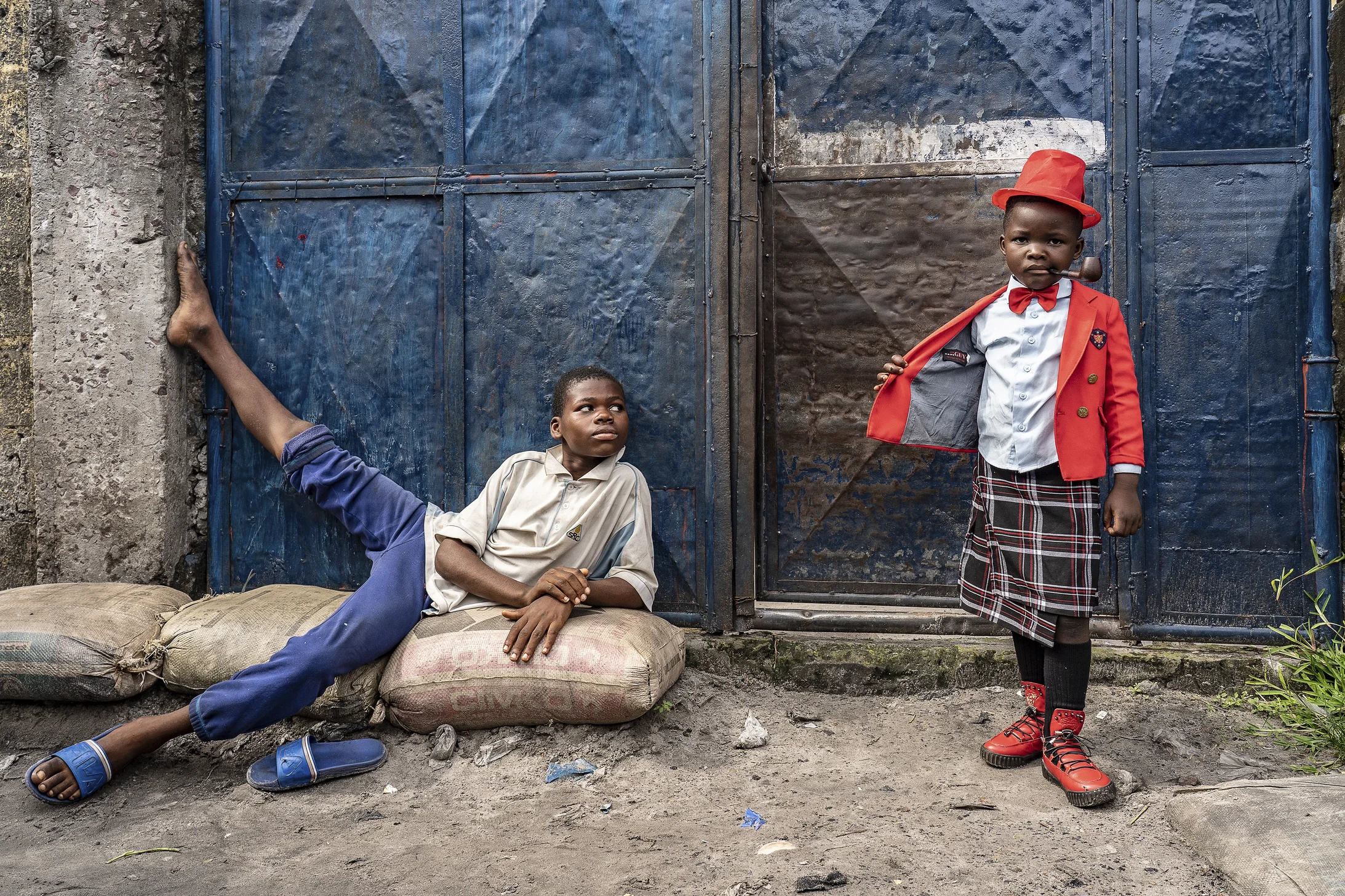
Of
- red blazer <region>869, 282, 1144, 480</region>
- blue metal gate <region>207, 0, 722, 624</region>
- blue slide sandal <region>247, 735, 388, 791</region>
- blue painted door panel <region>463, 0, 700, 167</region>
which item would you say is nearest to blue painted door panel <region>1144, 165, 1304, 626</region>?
red blazer <region>869, 282, 1144, 480</region>

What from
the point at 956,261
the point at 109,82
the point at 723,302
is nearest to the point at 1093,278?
the point at 956,261

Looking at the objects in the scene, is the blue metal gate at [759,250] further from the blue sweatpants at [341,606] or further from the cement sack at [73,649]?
the cement sack at [73,649]

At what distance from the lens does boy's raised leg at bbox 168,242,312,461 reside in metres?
3.52

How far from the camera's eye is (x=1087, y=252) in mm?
3258

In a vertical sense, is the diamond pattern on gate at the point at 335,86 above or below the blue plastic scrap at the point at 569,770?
above

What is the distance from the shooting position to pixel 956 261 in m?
3.36

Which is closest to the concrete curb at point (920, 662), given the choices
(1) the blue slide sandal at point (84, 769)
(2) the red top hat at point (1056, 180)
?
(2) the red top hat at point (1056, 180)

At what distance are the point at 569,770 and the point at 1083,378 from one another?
1.86 meters

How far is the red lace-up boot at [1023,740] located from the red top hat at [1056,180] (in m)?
1.35

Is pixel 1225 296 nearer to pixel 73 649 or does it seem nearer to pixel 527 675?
pixel 527 675

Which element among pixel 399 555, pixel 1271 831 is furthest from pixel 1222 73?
pixel 399 555

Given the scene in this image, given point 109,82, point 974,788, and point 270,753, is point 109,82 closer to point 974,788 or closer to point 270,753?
point 270,753

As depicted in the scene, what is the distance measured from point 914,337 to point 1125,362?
3.11 feet

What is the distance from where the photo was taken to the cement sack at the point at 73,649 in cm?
300
